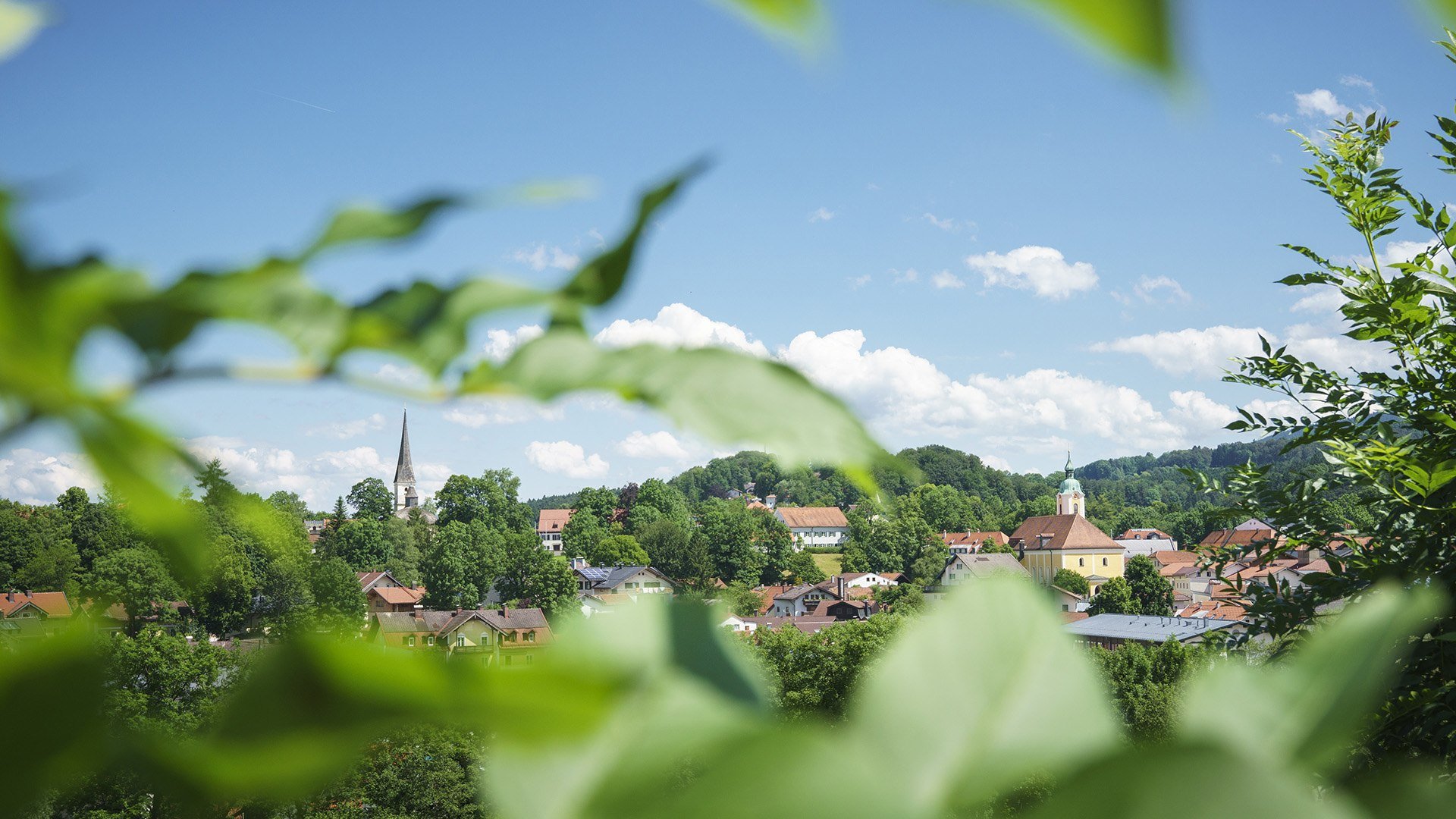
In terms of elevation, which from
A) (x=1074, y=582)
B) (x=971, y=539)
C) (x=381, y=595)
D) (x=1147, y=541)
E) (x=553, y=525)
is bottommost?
(x=553, y=525)

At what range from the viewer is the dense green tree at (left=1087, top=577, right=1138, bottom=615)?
677 inches

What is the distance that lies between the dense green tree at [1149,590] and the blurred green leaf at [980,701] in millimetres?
18974

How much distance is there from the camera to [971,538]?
2441 cm

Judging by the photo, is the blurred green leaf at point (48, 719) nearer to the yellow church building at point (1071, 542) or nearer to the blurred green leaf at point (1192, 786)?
the blurred green leaf at point (1192, 786)

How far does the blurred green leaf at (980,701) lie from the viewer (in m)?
0.10

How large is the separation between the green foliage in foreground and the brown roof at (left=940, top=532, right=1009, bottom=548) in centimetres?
2456

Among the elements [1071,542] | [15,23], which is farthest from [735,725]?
[1071,542]

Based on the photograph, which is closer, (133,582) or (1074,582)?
(133,582)

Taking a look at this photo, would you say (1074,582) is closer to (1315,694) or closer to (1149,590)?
(1149,590)

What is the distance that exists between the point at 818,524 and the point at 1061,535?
8.62 metres

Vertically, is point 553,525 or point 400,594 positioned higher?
point 400,594

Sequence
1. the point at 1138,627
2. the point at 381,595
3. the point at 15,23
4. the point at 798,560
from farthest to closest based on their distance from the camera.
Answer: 1. the point at 798,560
2. the point at 1138,627
3. the point at 381,595
4. the point at 15,23

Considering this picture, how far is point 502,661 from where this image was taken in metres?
0.09

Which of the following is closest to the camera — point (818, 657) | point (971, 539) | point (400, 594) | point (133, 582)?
point (133, 582)
